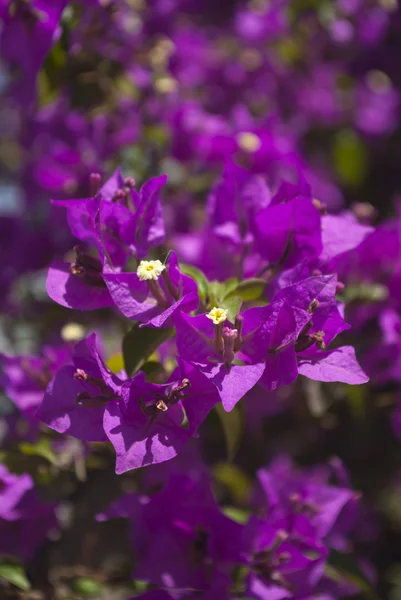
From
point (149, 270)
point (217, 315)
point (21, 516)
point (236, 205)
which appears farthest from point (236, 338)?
point (21, 516)

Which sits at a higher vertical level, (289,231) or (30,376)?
(289,231)

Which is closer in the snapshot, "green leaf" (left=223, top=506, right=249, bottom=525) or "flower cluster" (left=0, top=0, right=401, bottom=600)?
"flower cluster" (left=0, top=0, right=401, bottom=600)

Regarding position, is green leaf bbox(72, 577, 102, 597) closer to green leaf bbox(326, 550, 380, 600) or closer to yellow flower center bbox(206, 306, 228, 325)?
green leaf bbox(326, 550, 380, 600)

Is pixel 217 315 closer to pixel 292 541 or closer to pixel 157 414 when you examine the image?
pixel 157 414

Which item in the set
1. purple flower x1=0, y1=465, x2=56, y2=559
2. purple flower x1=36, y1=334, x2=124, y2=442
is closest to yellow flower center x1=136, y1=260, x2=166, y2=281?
purple flower x1=36, y1=334, x2=124, y2=442

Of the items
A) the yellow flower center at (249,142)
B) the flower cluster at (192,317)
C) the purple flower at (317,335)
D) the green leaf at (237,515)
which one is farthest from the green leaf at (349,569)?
the yellow flower center at (249,142)
